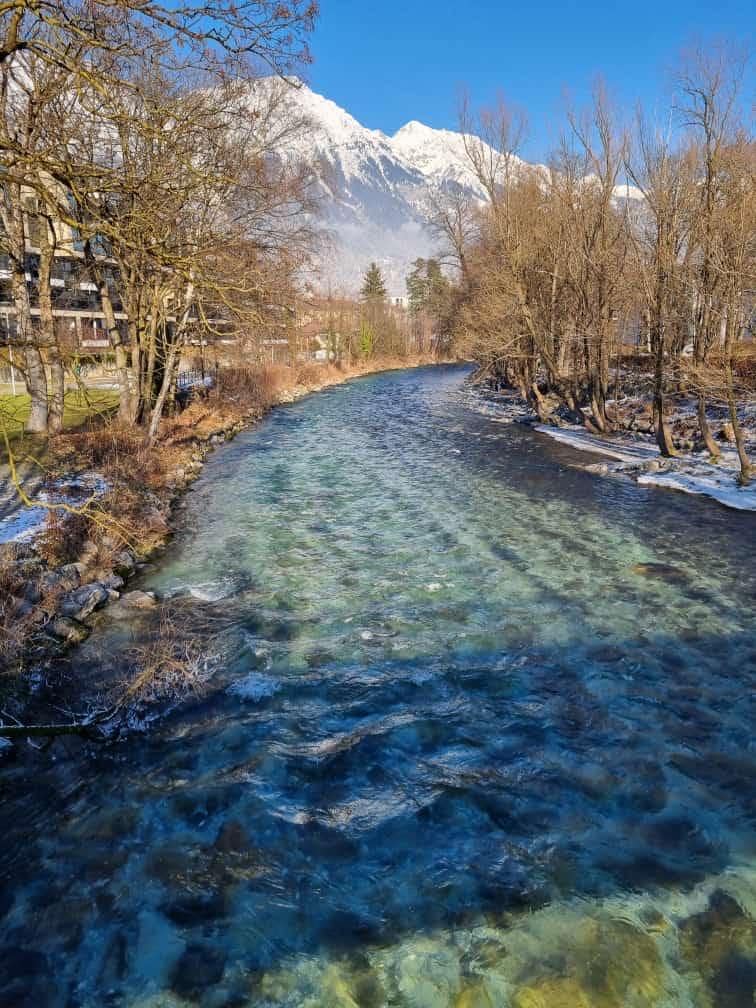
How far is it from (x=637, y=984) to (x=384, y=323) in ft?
223

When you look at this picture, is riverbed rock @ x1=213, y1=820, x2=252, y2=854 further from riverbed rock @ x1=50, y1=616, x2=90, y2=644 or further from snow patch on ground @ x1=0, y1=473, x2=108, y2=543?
snow patch on ground @ x1=0, y1=473, x2=108, y2=543

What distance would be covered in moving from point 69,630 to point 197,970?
188 inches

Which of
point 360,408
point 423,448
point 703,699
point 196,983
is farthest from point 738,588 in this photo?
point 360,408

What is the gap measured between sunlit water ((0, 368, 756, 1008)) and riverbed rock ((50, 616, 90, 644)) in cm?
25

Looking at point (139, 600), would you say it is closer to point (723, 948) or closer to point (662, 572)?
point (723, 948)

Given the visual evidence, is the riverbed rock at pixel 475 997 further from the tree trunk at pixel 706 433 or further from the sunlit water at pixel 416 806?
the tree trunk at pixel 706 433

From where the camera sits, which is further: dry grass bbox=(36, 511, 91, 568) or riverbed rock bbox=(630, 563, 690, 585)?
riverbed rock bbox=(630, 563, 690, 585)

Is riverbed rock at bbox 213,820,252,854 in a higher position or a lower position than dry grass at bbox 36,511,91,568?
lower

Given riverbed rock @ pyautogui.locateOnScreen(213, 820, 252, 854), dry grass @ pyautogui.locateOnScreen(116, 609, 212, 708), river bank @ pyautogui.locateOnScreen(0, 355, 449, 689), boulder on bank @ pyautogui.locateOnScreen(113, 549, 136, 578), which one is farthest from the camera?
boulder on bank @ pyautogui.locateOnScreen(113, 549, 136, 578)

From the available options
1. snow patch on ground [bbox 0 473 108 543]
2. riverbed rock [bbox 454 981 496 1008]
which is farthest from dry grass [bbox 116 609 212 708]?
riverbed rock [bbox 454 981 496 1008]

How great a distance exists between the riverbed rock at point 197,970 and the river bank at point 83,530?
3.05m

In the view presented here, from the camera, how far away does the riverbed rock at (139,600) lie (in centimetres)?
840

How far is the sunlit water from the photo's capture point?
3729 millimetres

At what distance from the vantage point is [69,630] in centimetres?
745
